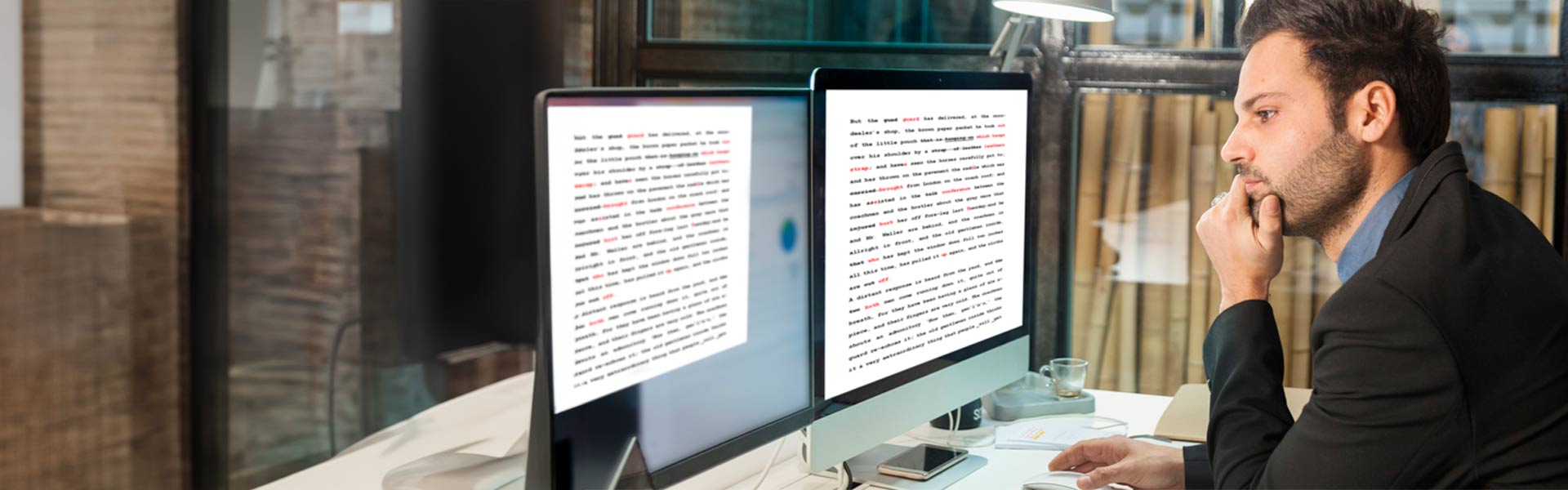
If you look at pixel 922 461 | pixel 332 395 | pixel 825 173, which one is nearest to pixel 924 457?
pixel 922 461

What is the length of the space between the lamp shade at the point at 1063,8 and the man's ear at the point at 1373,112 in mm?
635

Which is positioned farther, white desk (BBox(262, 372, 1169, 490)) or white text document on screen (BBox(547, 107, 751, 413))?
white desk (BBox(262, 372, 1169, 490))

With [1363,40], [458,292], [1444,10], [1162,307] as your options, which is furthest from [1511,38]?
[458,292]

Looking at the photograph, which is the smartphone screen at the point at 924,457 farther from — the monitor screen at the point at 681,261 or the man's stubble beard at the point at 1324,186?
the man's stubble beard at the point at 1324,186

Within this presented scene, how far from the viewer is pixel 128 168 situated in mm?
1764

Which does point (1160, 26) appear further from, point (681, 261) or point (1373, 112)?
point (681, 261)

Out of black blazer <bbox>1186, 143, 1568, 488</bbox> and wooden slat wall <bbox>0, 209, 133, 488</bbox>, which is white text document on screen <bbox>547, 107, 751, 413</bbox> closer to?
black blazer <bbox>1186, 143, 1568, 488</bbox>

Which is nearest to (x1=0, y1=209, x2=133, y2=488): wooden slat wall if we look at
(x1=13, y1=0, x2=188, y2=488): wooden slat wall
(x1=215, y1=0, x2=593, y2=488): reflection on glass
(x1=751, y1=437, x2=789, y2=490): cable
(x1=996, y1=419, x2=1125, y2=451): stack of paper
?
(x1=13, y1=0, x2=188, y2=488): wooden slat wall

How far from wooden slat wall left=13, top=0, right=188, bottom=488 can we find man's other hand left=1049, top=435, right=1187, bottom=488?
132 centimetres

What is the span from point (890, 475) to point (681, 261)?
493 millimetres

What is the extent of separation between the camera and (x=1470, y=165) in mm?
2605

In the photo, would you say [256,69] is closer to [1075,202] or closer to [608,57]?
[608,57]

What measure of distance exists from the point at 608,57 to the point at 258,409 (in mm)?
1444

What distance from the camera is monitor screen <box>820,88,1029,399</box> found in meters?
1.24
